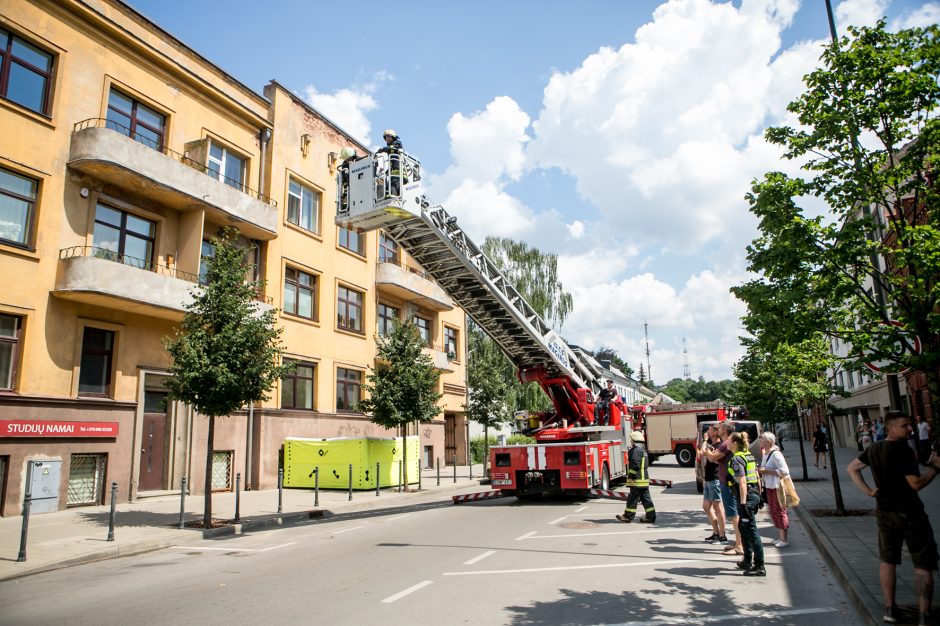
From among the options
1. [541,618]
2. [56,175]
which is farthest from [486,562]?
[56,175]

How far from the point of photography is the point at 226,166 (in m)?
21.2

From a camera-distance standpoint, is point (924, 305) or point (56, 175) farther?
point (56, 175)

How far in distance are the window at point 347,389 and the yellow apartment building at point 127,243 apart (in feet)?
1.61

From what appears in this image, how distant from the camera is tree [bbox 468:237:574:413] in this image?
36.5 meters

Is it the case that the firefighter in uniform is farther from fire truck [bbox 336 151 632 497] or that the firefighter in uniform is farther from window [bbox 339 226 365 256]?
window [bbox 339 226 365 256]

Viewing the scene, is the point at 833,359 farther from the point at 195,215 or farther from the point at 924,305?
the point at 195,215

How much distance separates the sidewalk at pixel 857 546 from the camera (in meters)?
5.87

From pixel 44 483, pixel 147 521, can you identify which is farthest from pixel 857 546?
pixel 44 483

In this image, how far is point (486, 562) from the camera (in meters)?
8.50

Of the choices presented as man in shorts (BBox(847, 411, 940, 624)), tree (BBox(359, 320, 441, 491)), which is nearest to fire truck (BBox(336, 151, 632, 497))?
tree (BBox(359, 320, 441, 491))

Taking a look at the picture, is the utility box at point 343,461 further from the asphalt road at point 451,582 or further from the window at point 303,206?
the window at point 303,206

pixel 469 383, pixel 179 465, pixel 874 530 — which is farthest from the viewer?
pixel 469 383

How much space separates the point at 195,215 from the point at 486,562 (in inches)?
573

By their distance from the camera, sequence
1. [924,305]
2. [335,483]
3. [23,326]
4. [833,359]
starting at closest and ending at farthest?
1. [924,305]
2. [833,359]
3. [23,326]
4. [335,483]
